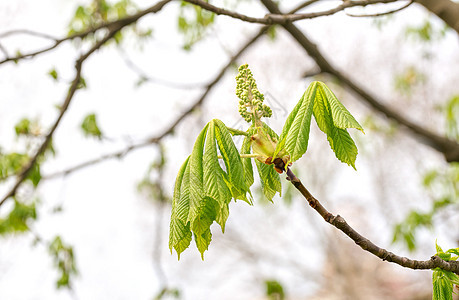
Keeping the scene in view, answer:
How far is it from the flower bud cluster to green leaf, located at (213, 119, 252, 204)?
67 millimetres

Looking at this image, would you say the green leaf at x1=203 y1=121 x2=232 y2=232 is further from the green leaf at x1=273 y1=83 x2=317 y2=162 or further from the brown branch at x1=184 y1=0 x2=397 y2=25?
the brown branch at x1=184 y1=0 x2=397 y2=25

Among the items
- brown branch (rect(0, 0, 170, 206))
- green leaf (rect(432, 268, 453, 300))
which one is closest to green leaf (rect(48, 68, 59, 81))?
brown branch (rect(0, 0, 170, 206))

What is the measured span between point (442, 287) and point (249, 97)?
0.51m

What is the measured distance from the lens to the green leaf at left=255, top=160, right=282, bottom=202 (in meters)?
0.98

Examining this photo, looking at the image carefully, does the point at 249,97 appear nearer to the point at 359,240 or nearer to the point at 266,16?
the point at 359,240

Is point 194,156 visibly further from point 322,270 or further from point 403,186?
point 322,270

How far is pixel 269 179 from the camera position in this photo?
1005 mm

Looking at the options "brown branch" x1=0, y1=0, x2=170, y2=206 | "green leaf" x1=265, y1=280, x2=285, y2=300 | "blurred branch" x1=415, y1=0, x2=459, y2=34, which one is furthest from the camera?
"green leaf" x1=265, y1=280, x2=285, y2=300

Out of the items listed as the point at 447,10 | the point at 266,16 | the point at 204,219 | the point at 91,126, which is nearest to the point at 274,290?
the point at 91,126

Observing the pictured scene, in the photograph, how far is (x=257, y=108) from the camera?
96 cm

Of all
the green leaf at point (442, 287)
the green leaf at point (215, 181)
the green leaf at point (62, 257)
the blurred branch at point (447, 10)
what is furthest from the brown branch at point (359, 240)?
the green leaf at point (62, 257)

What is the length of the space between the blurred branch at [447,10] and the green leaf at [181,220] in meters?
1.24

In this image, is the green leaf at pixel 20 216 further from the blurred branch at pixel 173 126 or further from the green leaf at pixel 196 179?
the green leaf at pixel 196 179

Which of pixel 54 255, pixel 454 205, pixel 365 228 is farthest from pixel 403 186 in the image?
pixel 54 255
